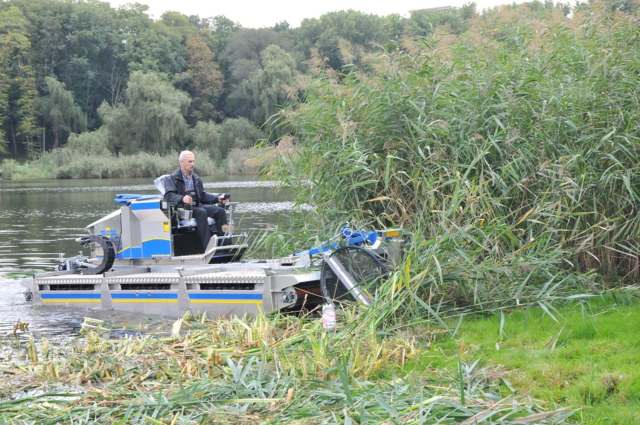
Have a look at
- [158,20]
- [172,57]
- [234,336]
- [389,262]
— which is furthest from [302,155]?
[158,20]

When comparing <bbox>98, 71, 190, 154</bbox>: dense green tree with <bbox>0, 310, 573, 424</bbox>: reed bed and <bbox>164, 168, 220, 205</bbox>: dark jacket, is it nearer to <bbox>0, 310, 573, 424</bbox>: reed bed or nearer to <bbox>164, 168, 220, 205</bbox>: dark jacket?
<bbox>164, 168, 220, 205</bbox>: dark jacket

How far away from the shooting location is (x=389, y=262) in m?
8.30

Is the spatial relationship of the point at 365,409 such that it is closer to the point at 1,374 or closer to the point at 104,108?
the point at 1,374

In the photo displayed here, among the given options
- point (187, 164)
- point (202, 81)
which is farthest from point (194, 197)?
point (202, 81)

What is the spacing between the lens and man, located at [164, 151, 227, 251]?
36.3ft

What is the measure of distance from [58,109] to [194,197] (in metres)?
73.9

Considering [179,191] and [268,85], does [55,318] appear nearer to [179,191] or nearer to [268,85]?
[179,191]

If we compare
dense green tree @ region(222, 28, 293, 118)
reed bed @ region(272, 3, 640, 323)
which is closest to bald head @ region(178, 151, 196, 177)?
reed bed @ region(272, 3, 640, 323)

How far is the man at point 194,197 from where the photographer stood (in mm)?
11070

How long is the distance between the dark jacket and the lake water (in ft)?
2.24

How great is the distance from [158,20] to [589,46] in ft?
347

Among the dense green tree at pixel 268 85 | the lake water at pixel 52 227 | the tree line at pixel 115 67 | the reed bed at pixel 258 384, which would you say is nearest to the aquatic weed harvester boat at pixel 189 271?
the lake water at pixel 52 227

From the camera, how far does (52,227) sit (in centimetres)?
2445

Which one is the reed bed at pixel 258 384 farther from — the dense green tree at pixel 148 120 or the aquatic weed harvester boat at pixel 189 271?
the dense green tree at pixel 148 120
